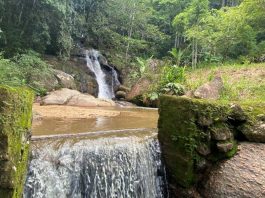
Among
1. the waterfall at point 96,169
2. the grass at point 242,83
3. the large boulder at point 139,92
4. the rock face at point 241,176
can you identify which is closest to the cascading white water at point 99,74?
the large boulder at point 139,92

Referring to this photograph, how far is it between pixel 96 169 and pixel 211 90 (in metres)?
7.81

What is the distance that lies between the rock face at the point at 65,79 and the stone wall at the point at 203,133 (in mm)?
10436

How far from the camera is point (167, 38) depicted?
2514 cm

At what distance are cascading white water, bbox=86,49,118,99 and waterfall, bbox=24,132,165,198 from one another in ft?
37.9

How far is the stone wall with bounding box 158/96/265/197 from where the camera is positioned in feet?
17.2

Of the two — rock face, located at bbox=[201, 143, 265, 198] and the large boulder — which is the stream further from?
the large boulder

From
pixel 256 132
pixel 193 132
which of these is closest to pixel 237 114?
pixel 256 132

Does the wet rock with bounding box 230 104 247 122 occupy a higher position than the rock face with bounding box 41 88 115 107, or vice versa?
the wet rock with bounding box 230 104 247 122

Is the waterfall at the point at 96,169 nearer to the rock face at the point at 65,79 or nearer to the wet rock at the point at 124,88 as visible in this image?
the rock face at the point at 65,79

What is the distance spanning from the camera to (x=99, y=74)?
18.2 meters

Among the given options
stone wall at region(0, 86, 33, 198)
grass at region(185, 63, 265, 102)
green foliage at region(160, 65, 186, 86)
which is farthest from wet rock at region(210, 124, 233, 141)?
green foliage at region(160, 65, 186, 86)

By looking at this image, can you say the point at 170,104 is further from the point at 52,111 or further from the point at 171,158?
the point at 52,111

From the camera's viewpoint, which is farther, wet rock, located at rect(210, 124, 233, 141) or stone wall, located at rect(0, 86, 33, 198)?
wet rock, located at rect(210, 124, 233, 141)

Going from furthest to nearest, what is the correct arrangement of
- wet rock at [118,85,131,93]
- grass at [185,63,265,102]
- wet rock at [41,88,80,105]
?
wet rock at [118,85,131,93] → wet rock at [41,88,80,105] → grass at [185,63,265,102]
